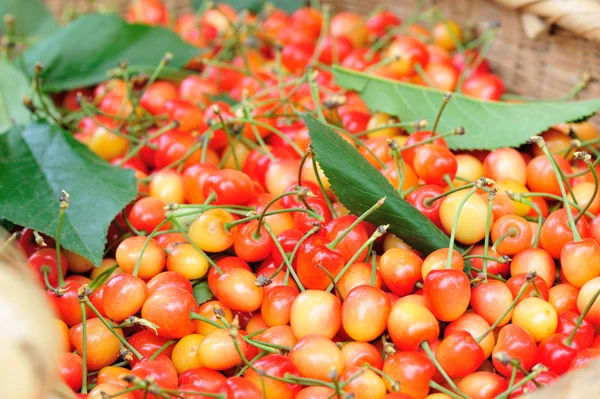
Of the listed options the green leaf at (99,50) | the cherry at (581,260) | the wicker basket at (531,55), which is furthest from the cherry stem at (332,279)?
the green leaf at (99,50)

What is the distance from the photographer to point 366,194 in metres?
0.92

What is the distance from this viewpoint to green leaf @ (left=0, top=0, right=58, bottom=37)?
188 cm

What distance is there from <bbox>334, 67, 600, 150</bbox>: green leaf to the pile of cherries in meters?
0.03

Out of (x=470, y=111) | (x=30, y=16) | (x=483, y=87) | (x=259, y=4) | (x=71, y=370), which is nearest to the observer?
(x=71, y=370)

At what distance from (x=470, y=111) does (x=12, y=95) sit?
3.40 ft

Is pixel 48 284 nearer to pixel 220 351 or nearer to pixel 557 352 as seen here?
pixel 220 351

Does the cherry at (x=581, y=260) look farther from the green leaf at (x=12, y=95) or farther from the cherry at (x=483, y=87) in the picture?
the green leaf at (x=12, y=95)

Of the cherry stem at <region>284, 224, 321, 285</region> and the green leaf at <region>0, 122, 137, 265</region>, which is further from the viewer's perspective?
the green leaf at <region>0, 122, 137, 265</region>

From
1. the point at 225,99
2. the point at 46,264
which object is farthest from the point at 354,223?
the point at 225,99

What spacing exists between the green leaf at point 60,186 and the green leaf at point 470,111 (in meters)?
0.53

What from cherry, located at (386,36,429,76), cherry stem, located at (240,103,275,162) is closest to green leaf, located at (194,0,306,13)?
cherry, located at (386,36,429,76)

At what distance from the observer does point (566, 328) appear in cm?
85

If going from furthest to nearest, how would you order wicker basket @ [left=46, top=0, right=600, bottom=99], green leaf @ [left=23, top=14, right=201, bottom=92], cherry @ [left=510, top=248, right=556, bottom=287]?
1. green leaf @ [left=23, top=14, right=201, bottom=92]
2. wicker basket @ [left=46, top=0, right=600, bottom=99]
3. cherry @ [left=510, top=248, right=556, bottom=287]

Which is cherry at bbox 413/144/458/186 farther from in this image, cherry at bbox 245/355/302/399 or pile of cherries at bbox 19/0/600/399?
cherry at bbox 245/355/302/399
